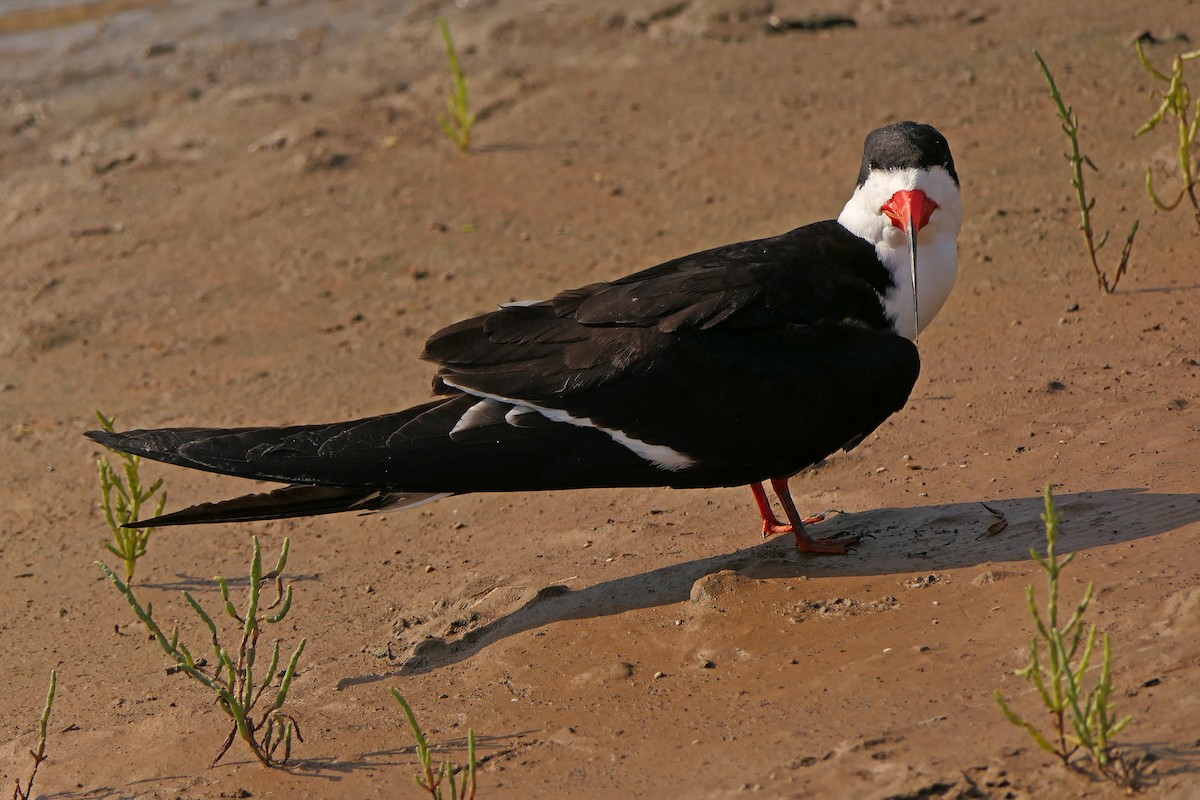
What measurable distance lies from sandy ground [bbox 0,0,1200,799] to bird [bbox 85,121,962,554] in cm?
39

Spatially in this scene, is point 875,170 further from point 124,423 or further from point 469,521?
point 124,423

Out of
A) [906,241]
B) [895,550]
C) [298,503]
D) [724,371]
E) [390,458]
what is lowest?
[895,550]

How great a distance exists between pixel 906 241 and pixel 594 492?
1.49 m

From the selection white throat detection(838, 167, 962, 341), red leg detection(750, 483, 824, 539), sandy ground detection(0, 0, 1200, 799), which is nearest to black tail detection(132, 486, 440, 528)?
sandy ground detection(0, 0, 1200, 799)

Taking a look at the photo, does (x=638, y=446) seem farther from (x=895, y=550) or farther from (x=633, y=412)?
(x=895, y=550)

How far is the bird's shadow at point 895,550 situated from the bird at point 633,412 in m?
0.15

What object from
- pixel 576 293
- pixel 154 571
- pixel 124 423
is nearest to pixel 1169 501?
pixel 576 293

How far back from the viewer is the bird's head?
4.26 m

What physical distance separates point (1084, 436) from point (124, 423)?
3.92 m

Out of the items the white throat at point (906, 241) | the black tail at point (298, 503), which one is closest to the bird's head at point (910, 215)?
the white throat at point (906, 241)

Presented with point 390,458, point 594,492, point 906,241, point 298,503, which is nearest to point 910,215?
point 906,241

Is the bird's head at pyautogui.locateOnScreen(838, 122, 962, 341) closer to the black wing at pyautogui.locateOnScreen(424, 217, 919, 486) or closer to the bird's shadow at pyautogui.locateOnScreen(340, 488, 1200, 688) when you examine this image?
the black wing at pyautogui.locateOnScreen(424, 217, 919, 486)

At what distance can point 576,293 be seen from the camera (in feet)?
14.1

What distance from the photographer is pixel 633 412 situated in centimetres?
405
